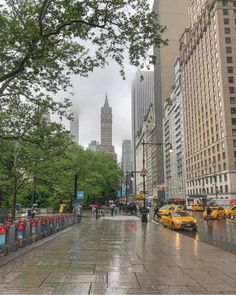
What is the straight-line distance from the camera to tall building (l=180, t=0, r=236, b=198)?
76.5 metres

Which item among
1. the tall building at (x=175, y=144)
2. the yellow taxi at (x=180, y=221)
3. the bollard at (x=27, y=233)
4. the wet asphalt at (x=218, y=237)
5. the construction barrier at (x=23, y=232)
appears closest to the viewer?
the construction barrier at (x=23, y=232)

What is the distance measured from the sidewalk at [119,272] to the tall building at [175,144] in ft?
322

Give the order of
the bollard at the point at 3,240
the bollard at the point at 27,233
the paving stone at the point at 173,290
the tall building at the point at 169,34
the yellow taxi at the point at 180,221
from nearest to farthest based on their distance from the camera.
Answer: the paving stone at the point at 173,290 → the bollard at the point at 3,240 → the bollard at the point at 27,233 → the yellow taxi at the point at 180,221 → the tall building at the point at 169,34

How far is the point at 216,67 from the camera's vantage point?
83.2m

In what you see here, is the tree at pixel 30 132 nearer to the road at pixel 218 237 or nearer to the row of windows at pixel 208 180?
the road at pixel 218 237

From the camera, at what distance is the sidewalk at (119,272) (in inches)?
270

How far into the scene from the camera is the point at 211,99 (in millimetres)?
86062

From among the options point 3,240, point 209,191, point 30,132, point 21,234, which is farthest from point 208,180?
point 3,240

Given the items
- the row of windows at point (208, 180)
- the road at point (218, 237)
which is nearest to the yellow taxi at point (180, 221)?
the road at point (218, 237)

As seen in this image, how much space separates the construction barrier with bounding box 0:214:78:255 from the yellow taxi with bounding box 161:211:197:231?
888 centimetres

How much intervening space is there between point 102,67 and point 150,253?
766cm

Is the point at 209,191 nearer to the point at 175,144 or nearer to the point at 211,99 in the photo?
the point at 211,99

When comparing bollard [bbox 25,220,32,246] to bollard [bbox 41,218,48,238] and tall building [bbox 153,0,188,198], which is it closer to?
bollard [bbox 41,218,48,238]

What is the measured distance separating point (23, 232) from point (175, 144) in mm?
119450
